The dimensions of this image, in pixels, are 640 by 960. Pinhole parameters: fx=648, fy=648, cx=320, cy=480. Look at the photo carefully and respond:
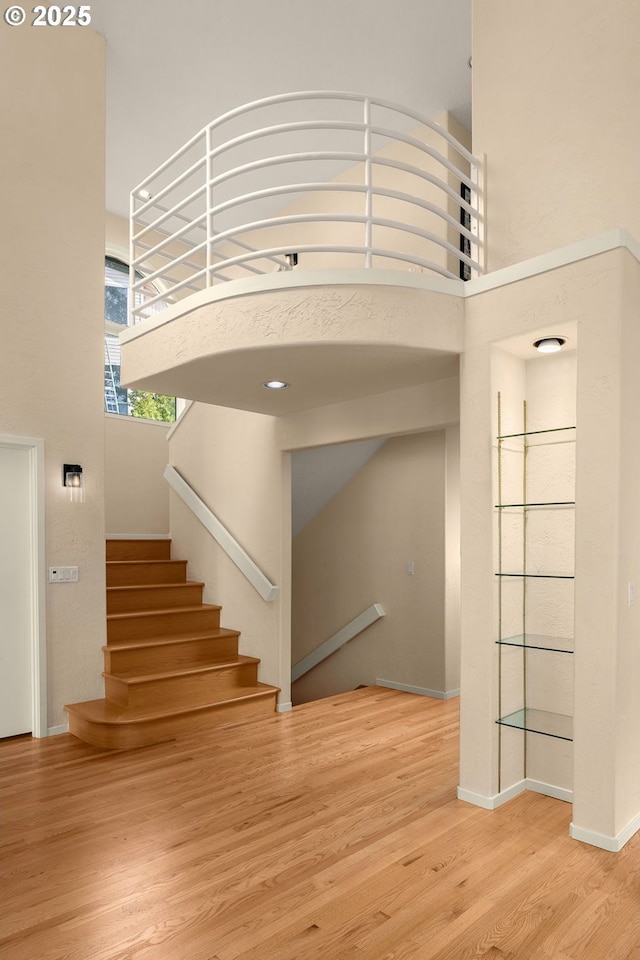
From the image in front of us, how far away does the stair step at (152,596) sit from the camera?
5617mm

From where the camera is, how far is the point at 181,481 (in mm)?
6566

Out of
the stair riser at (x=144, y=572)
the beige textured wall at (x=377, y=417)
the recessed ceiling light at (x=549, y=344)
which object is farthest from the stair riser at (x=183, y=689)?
the recessed ceiling light at (x=549, y=344)

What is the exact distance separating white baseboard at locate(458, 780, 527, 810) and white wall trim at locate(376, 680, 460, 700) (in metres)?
2.11

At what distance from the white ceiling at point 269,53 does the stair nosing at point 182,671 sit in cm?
496

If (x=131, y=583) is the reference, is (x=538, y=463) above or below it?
above

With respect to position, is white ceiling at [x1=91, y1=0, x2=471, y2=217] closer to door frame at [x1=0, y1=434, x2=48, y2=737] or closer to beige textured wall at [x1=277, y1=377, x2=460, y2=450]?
beige textured wall at [x1=277, y1=377, x2=460, y2=450]

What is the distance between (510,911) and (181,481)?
16.0 feet

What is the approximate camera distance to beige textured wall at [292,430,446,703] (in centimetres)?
595

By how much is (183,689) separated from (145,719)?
0.49 m

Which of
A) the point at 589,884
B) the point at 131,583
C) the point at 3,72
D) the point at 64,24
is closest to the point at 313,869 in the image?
the point at 589,884

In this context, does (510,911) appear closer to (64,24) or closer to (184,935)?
(184,935)

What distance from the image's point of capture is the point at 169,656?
17.1 ft
